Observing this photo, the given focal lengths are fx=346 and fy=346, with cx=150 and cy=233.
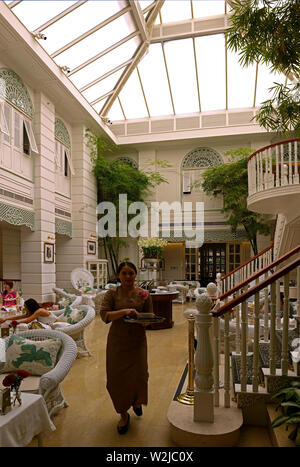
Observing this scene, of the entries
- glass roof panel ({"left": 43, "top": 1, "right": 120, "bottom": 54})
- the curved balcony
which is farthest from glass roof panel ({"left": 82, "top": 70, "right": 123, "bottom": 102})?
the curved balcony

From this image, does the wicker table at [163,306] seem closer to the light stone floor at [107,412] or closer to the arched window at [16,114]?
the light stone floor at [107,412]

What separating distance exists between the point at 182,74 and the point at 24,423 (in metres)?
11.6

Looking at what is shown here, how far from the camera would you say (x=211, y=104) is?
40.0ft

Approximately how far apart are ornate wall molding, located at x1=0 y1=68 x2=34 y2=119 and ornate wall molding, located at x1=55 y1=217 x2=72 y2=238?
2.80 meters

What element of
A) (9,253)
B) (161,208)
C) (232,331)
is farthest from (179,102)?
(232,331)

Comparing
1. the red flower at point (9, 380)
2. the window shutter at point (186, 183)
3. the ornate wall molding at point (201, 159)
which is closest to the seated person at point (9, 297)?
the red flower at point (9, 380)

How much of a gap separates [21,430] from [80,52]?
889 centimetres

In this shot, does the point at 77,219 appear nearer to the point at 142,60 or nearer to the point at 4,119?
the point at 4,119

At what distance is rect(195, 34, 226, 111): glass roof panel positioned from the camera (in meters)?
10.7

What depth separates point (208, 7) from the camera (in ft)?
34.0

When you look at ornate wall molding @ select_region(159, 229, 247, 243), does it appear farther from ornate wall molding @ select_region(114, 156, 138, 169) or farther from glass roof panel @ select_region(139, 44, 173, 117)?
glass roof panel @ select_region(139, 44, 173, 117)

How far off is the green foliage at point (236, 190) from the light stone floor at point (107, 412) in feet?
21.9

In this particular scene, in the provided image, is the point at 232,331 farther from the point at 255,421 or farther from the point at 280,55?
the point at 280,55

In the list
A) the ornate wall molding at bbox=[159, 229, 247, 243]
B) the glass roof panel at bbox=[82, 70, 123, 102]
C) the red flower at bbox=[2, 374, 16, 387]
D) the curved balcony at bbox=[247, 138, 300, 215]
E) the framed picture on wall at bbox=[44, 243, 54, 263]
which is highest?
the glass roof panel at bbox=[82, 70, 123, 102]
